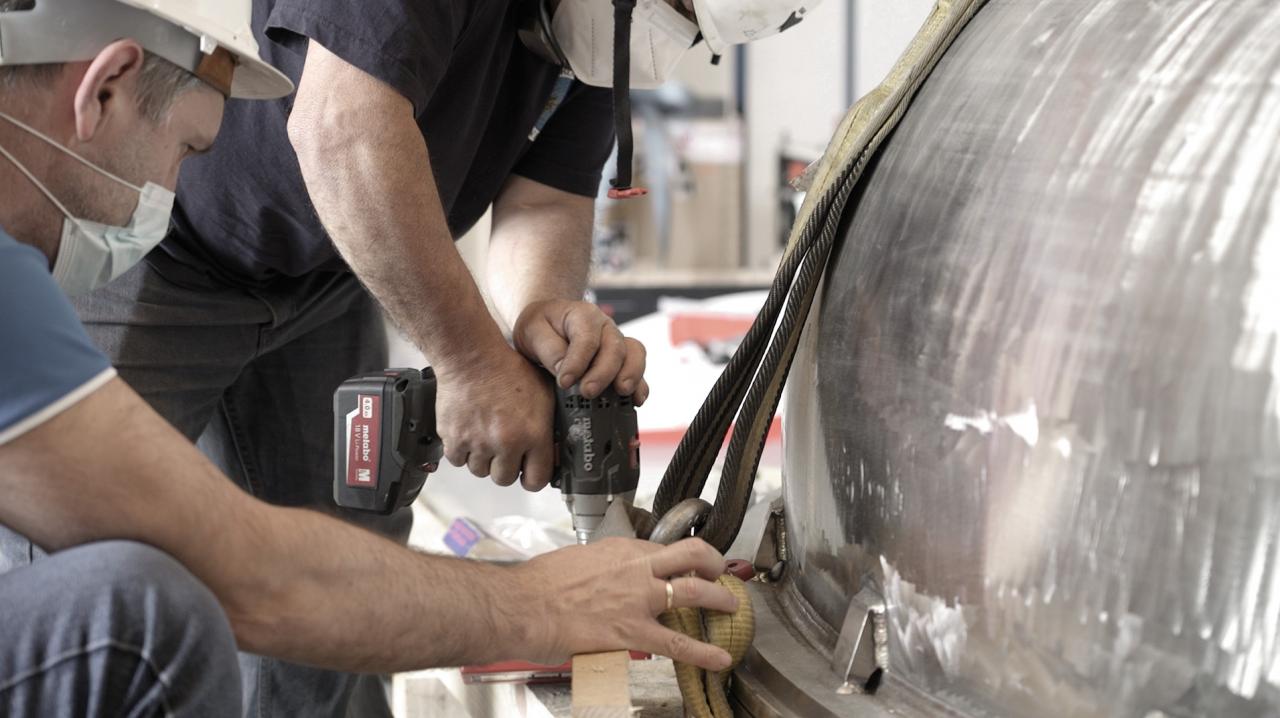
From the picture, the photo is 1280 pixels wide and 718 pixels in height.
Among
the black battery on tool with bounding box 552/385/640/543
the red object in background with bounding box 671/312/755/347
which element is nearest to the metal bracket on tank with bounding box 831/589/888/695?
the black battery on tool with bounding box 552/385/640/543

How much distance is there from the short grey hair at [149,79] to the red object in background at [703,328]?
2.03 meters

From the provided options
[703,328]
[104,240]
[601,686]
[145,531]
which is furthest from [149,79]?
[703,328]

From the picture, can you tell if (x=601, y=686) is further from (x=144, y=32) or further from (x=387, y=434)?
(x=144, y=32)

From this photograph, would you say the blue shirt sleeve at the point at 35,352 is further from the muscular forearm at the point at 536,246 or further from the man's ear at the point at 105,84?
the muscular forearm at the point at 536,246

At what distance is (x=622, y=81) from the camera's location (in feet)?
4.25

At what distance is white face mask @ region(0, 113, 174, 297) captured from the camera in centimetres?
101

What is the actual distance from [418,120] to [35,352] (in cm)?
69

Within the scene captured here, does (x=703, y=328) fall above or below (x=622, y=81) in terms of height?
below

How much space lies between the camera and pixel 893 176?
966 millimetres

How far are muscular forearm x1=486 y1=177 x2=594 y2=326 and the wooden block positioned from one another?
70cm

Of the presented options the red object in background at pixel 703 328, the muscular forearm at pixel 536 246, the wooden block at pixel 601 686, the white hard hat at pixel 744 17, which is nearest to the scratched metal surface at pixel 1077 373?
the wooden block at pixel 601 686

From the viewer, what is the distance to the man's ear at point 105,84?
0.94 m

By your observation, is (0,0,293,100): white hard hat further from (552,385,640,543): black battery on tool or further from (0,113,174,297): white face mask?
(552,385,640,543): black battery on tool

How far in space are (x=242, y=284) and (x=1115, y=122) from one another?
111 cm
